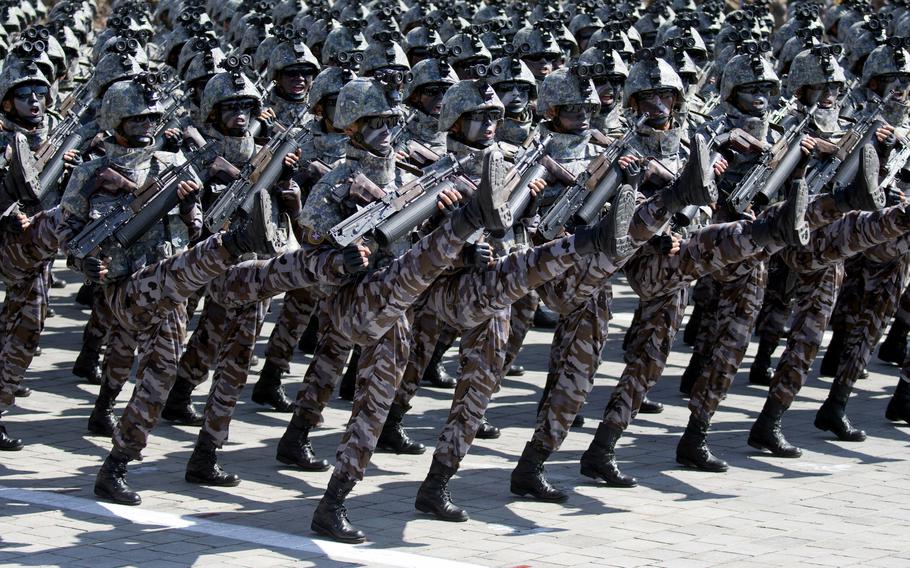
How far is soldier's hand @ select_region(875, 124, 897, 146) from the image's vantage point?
1259 centimetres

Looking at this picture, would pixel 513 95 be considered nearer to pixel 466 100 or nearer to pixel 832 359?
pixel 466 100

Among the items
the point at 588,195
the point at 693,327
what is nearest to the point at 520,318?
the point at 588,195

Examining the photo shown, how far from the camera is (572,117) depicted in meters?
11.5

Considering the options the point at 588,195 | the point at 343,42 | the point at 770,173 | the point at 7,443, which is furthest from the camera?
the point at 343,42

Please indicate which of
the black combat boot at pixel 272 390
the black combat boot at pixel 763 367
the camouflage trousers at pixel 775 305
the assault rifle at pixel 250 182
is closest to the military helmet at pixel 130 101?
the assault rifle at pixel 250 182

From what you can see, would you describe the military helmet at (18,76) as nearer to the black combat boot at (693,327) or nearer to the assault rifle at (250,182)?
the assault rifle at (250,182)

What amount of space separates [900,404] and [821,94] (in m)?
2.41

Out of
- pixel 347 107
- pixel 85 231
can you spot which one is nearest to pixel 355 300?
pixel 347 107

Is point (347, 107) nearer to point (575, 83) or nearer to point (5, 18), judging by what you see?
point (575, 83)

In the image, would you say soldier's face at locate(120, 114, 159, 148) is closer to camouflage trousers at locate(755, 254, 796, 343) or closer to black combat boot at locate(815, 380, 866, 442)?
black combat boot at locate(815, 380, 866, 442)

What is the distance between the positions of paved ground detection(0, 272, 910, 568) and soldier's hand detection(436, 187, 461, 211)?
1.75 meters

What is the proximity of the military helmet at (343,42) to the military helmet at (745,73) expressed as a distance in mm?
3933

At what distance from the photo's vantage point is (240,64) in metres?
11.7

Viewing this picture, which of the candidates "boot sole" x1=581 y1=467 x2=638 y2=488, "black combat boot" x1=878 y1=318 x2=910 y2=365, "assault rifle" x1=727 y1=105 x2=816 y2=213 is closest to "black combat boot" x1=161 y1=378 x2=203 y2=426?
"boot sole" x1=581 y1=467 x2=638 y2=488
